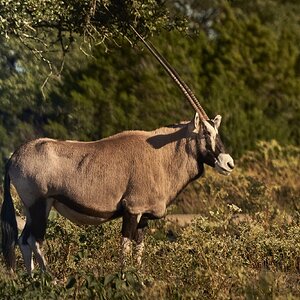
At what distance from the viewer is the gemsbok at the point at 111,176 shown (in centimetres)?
1000

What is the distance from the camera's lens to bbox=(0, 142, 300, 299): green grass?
8.32 meters

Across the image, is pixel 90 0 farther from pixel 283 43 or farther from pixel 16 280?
pixel 283 43

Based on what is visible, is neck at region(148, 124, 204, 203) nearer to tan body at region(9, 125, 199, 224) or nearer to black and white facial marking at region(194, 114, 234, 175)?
tan body at region(9, 125, 199, 224)

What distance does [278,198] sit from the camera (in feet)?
56.2

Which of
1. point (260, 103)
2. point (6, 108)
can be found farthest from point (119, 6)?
point (6, 108)

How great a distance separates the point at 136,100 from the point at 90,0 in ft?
19.9

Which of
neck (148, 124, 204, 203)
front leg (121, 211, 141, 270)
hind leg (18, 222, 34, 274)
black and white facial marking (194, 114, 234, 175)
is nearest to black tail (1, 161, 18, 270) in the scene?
hind leg (18, 222, 34, 274)

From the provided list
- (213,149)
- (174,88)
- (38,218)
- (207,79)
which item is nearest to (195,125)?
(213,149)

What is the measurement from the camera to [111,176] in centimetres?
1009

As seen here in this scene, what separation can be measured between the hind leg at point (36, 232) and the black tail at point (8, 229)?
0.46 ft

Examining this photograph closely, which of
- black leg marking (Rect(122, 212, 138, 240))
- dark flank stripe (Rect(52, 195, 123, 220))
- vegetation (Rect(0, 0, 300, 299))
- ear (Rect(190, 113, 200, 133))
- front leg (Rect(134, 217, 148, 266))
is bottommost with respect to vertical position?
vegetation (Rect(0, 0, 300, 299))

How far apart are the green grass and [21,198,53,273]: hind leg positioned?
336mm

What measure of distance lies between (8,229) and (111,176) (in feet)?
4.06

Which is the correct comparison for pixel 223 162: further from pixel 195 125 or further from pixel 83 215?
pixel 83 215
